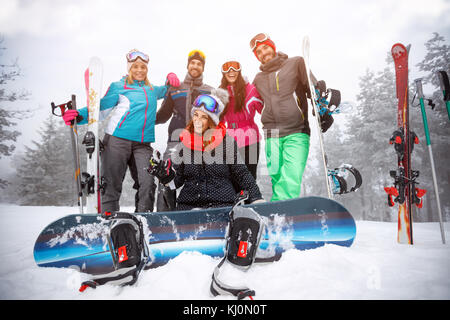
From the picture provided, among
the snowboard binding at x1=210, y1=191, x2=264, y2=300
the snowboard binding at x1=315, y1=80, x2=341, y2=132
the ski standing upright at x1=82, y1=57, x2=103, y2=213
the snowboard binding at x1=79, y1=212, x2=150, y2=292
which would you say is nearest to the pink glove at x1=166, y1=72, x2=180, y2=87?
the ski standing upright at x1=82, y1=57, x2=103, y2=213

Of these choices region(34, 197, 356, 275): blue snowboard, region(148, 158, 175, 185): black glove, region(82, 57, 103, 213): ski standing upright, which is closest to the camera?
region(34, 197, 356, 275): blue snowboard

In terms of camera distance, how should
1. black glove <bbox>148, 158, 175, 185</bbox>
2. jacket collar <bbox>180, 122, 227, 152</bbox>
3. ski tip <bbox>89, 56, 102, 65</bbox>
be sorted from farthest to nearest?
1. ski tip <bbox>89, 56, 102, 65</bbox>
2. jacket collar <bbox>180, 122, 227, 152</bbox>
3. black glove <bbox>148, 158, 175, 185</bbox>

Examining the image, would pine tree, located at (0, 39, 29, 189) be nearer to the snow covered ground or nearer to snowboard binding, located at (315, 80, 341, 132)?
the snow covered ground

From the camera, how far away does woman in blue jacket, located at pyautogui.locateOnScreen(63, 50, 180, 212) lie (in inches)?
117

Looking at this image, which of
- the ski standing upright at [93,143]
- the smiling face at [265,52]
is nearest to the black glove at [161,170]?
the ski standing upright at [93,143]

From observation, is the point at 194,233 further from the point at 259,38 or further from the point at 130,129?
the point at 259,38

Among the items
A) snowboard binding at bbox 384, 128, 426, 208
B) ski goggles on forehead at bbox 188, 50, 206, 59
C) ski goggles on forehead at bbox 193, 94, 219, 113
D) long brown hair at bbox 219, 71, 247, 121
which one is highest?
ski goggles on forehead at bbox 188, 50, 206, 59

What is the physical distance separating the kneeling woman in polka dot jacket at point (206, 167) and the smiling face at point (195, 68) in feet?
4.00

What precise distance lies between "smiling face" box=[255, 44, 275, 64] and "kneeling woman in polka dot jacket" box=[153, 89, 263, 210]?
1.30 meters

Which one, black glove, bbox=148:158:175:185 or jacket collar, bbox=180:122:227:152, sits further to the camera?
jacket collar, bbox=180:122:227:152

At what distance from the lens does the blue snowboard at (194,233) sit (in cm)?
203

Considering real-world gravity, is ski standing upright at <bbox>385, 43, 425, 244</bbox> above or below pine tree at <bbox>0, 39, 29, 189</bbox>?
below

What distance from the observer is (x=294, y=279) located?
160 cm

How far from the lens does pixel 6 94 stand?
10617mm
